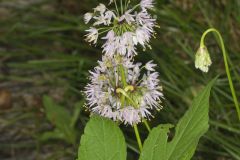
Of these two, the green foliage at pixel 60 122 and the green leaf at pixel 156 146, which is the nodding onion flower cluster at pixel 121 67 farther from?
the green foliage at pixel 60 122

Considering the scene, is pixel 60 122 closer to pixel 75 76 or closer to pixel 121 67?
pixel 75 76

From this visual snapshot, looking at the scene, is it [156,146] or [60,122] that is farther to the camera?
[60,122]

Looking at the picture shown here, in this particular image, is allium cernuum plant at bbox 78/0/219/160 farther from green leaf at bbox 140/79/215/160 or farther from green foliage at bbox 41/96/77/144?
green foliage at bbox 41/96/77/144

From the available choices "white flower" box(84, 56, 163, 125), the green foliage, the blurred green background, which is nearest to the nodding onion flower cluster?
"white flower" box(84, 56, 163, 125)

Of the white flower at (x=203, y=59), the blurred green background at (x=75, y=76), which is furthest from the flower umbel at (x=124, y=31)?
the blurred green background at (x=75, y=76)

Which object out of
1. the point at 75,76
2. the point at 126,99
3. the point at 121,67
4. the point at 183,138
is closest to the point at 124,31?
the point at 121,67
